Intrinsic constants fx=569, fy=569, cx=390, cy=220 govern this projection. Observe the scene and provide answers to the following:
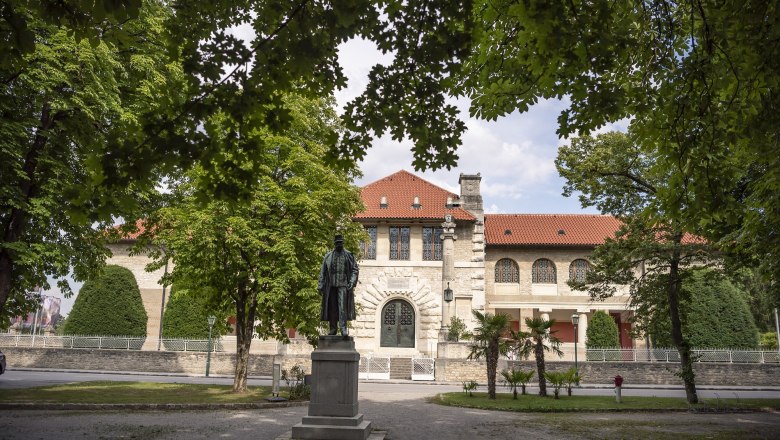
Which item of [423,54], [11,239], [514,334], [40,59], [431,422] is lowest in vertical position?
[431,422]

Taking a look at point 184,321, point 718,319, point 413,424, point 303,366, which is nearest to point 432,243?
point 303,366

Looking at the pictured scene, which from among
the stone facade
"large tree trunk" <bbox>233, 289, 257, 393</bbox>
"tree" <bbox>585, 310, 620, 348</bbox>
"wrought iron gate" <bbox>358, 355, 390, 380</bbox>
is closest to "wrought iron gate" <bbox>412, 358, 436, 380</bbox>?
"wrought iron gate" <bbox>358, 355, 390, 380</bbox>

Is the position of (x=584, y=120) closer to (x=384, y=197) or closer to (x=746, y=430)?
(x=746, y=430)

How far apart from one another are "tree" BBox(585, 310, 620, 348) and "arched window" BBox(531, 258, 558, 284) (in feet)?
11.7

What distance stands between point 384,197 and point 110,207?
30145mm

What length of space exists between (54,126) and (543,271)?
27.8m

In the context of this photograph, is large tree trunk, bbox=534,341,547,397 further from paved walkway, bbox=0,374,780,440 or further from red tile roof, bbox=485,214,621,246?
red tile roof, bbox=485,214,621,246

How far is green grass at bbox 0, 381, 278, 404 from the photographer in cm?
1549

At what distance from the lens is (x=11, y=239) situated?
1366cm

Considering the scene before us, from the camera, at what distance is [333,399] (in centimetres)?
987

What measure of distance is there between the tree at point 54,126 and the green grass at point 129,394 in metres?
2.58

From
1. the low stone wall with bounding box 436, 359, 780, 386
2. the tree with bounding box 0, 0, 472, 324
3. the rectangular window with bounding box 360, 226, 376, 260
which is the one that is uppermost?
the rectangular window with bounding box 360, 226, 376, 260

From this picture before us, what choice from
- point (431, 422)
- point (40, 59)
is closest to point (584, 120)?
point (431, 422)

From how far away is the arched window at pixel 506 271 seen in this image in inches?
1379
